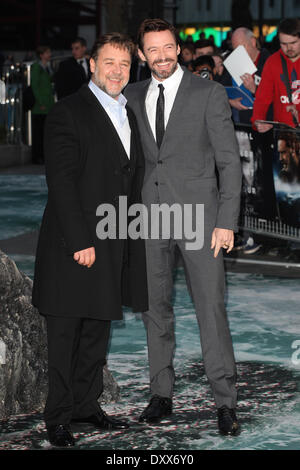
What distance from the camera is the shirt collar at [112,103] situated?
15.5 ft

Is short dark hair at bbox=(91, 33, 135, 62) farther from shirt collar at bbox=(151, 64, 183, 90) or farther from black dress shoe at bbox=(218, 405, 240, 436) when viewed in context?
black dress shoe at bbox=(218, 405, 240, 436)

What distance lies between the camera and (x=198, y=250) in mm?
4949

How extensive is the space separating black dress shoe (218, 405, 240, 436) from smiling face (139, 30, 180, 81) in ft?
5.30

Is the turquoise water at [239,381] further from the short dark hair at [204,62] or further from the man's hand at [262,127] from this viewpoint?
the short dark hair at [204,62]

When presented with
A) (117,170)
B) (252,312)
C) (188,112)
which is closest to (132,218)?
(117,170)

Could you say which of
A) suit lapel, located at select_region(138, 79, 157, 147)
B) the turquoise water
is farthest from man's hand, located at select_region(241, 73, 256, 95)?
suit lapel, located at select_region(138, 79, 157, 147)

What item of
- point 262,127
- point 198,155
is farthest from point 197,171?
point 262,127

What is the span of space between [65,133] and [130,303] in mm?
889

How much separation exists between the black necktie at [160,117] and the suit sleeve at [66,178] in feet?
1.74

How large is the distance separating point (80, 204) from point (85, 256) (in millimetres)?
231

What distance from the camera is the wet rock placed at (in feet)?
16.7

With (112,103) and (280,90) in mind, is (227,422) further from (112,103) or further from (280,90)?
(280,90)
